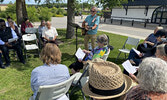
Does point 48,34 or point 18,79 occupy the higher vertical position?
point 48,34

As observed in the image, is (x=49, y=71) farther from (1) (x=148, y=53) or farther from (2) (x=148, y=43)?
(2) (x=148, y=43)

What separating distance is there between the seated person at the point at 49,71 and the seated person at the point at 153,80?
45.2 inches

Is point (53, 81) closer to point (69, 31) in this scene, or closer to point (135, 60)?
point (135, 60)

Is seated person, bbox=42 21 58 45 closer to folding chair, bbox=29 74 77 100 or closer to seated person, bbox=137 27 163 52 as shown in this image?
seated person, bbox=137 27 163 52

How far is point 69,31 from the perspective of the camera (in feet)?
29.0

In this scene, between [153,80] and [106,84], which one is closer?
[153,80]

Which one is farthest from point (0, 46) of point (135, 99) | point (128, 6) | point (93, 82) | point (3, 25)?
point (128, 6)

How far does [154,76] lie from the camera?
4.04 feet

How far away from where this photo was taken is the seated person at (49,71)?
1.91m

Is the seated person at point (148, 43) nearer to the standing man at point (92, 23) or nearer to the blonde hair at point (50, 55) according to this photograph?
the standing man at point (92, 23)

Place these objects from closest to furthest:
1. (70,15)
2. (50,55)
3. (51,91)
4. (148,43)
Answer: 1. (51,91)
2. (50,55)
3. (148,43)
4. (70,15)

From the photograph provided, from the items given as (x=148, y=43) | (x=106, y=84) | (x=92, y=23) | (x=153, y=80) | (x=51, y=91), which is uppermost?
(x=92, y=23)

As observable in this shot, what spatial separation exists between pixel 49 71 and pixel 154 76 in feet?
4.48

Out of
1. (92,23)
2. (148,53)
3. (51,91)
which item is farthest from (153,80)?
(92,23)
